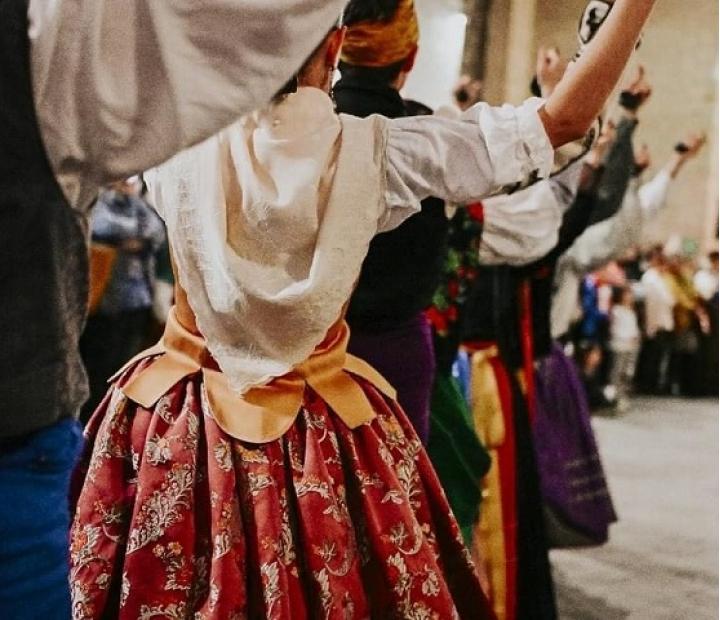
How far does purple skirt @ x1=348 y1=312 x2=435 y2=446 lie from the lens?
1.32m

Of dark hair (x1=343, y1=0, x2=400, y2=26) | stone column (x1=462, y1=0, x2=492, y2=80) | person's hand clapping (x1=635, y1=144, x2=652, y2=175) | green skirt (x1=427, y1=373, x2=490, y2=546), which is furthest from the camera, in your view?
person's hand clapping (x1=635, y1=144, x2=652, y2=175)

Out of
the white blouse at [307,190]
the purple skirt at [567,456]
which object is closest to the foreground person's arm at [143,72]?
the white blouse at [307,190]

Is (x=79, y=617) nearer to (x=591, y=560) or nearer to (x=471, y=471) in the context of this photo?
(x=471, y=471)

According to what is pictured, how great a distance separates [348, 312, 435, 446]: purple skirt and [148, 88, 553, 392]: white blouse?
32cm

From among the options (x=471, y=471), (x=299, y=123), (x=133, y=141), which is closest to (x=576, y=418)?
(x=471, y=471)

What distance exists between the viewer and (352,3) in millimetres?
1148

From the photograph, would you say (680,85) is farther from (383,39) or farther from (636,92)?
(383,39)

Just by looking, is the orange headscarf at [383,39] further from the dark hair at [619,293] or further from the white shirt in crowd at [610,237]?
the dark hair at [619,293]

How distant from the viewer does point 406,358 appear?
1361mm

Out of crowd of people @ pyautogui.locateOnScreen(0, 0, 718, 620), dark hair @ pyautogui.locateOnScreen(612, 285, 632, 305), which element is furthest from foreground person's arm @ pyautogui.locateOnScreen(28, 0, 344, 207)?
dark hair @ pyautogui.locateOnScreen(612, 285, 632, 305)

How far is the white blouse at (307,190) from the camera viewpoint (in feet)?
3.14

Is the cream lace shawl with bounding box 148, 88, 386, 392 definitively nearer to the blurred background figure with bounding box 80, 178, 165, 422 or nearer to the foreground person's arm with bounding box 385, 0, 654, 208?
the foreground person's arm with bounding box 385, 0, 654, 208

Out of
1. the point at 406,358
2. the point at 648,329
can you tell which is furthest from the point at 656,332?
the point at 406,358

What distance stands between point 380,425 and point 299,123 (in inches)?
12.7
